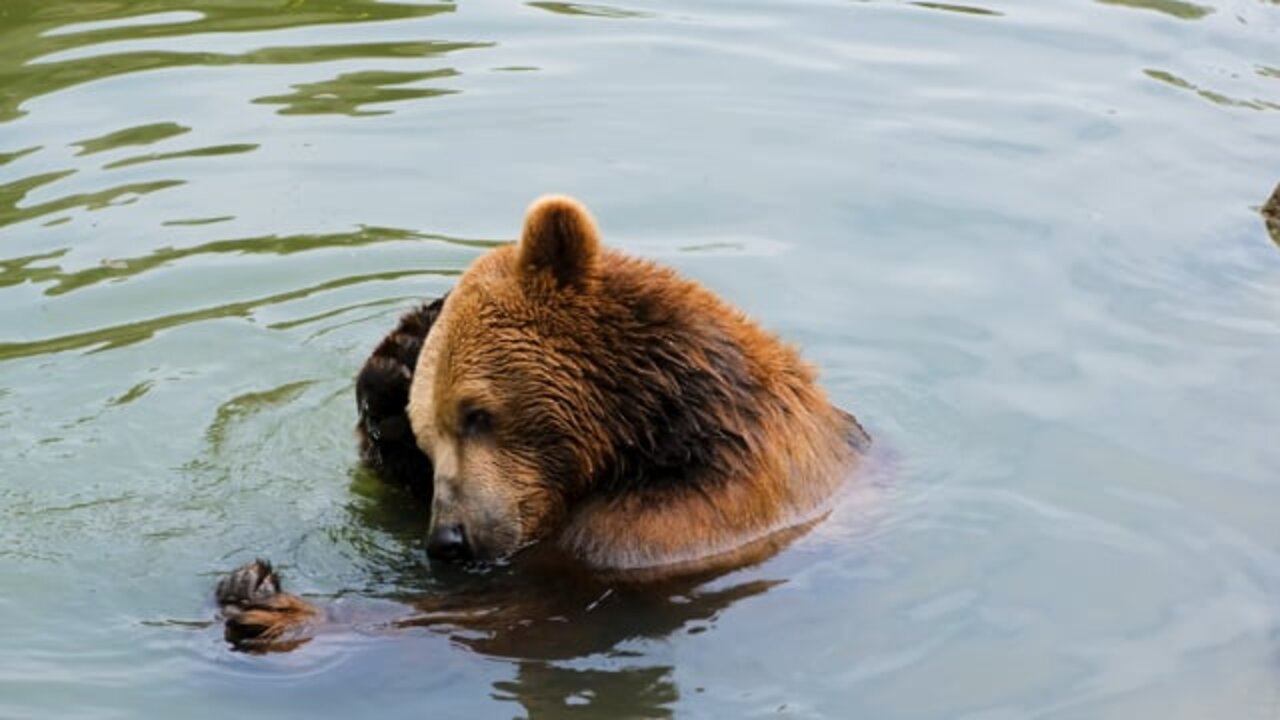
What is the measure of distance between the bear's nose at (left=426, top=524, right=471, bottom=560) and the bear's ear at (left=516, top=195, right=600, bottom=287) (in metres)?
0.96

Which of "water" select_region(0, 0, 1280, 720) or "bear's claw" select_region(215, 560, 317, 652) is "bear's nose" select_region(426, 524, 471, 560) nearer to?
"water" select_region(0, 0, 1280, 720)

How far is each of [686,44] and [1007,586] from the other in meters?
7.31

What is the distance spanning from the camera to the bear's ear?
812 cm

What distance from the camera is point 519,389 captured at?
8.27 meters

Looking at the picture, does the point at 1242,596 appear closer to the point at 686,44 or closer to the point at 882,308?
the point at 882,308

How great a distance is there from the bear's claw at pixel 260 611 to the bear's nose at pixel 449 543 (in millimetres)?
480

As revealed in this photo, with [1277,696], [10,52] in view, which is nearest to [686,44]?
[10,52]

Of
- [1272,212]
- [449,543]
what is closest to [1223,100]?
[1272,212]

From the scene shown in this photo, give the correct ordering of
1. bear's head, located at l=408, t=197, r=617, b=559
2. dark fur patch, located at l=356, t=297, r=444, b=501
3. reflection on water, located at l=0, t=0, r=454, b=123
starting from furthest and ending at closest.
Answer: reflection on water, located at l=0, t=0, r=454, b=123 < dark fur patch, located at l=356, t=297, r=444, b=501 < bear's head, located at l=408, t=197, r=617, b=559

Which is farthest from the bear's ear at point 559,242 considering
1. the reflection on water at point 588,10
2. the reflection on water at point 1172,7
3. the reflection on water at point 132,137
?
the reflection on water at point 1172,7

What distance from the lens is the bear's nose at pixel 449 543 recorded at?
8.10 m

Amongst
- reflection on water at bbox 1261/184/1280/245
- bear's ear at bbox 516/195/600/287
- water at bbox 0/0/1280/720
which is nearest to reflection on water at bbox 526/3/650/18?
water at bbox 0/0/1280/720

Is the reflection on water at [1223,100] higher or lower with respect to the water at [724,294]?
higher

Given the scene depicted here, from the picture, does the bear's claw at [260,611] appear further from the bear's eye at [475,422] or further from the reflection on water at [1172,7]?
the reflection on water at [1172,7]
